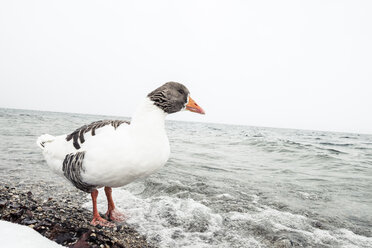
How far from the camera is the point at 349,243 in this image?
4.05 meters

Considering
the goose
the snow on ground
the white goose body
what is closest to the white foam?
the goose

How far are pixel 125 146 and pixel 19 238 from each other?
58.1 inches

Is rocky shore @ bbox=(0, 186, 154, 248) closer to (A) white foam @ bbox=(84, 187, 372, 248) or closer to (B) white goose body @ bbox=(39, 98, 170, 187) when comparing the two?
(A) white foam @ bbox=(84, 187, 372, 248)

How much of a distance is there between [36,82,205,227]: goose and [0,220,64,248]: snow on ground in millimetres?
1164

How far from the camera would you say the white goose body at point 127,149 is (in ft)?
10.9

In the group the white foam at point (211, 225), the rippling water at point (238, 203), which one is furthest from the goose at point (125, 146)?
the rippling water at point (238, 203)

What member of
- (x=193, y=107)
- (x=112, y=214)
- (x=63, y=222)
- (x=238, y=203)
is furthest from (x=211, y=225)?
(x=63, y=222)

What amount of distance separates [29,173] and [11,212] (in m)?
4.01

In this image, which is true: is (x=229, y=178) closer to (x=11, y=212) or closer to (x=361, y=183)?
(x=361, y=183)

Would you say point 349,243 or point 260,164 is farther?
point 260,164

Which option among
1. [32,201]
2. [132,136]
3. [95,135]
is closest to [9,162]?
[32,201]

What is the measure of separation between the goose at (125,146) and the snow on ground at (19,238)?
1164mm

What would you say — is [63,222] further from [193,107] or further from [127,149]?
[193,107]

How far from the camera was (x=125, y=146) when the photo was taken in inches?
130
